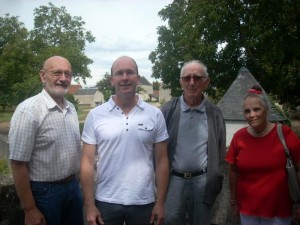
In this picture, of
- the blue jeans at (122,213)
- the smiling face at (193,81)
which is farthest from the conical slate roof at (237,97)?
the blue jeans at (122,213)

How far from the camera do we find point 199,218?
359 centimetres

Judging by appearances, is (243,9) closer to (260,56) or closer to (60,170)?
(260,56)

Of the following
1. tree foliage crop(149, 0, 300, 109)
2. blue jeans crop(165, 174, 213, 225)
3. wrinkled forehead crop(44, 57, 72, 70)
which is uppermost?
tree foliage crop(149, 0, 300, 109)

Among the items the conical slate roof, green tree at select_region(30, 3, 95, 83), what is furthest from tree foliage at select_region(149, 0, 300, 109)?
green tree at select_region(30, 3, 95, 83)

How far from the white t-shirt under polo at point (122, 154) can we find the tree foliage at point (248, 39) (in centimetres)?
1818

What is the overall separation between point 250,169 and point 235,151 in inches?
8.9

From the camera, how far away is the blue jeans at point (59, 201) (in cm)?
316

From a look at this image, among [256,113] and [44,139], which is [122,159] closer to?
[44,139]

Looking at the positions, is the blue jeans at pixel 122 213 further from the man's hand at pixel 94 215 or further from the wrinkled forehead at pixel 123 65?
the wrinkled forehead at pixel 123 65

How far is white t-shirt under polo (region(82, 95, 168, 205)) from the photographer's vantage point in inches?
120

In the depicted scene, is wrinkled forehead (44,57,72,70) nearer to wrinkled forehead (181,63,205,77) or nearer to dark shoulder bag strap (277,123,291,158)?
wrinkled forehead (181,63,205,77)

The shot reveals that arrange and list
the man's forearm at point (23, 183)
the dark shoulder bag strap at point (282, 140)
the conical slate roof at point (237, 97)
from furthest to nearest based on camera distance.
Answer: the conical slate roof at point (237, 97)
the dark shoulder bag strap at point (282, 140)
the man's forearm at point (23, 183)

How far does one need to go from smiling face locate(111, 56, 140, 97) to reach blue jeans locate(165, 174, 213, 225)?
3.60ft

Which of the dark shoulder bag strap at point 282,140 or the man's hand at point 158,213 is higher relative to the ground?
the dark shoulder bag strap at point 282,140
